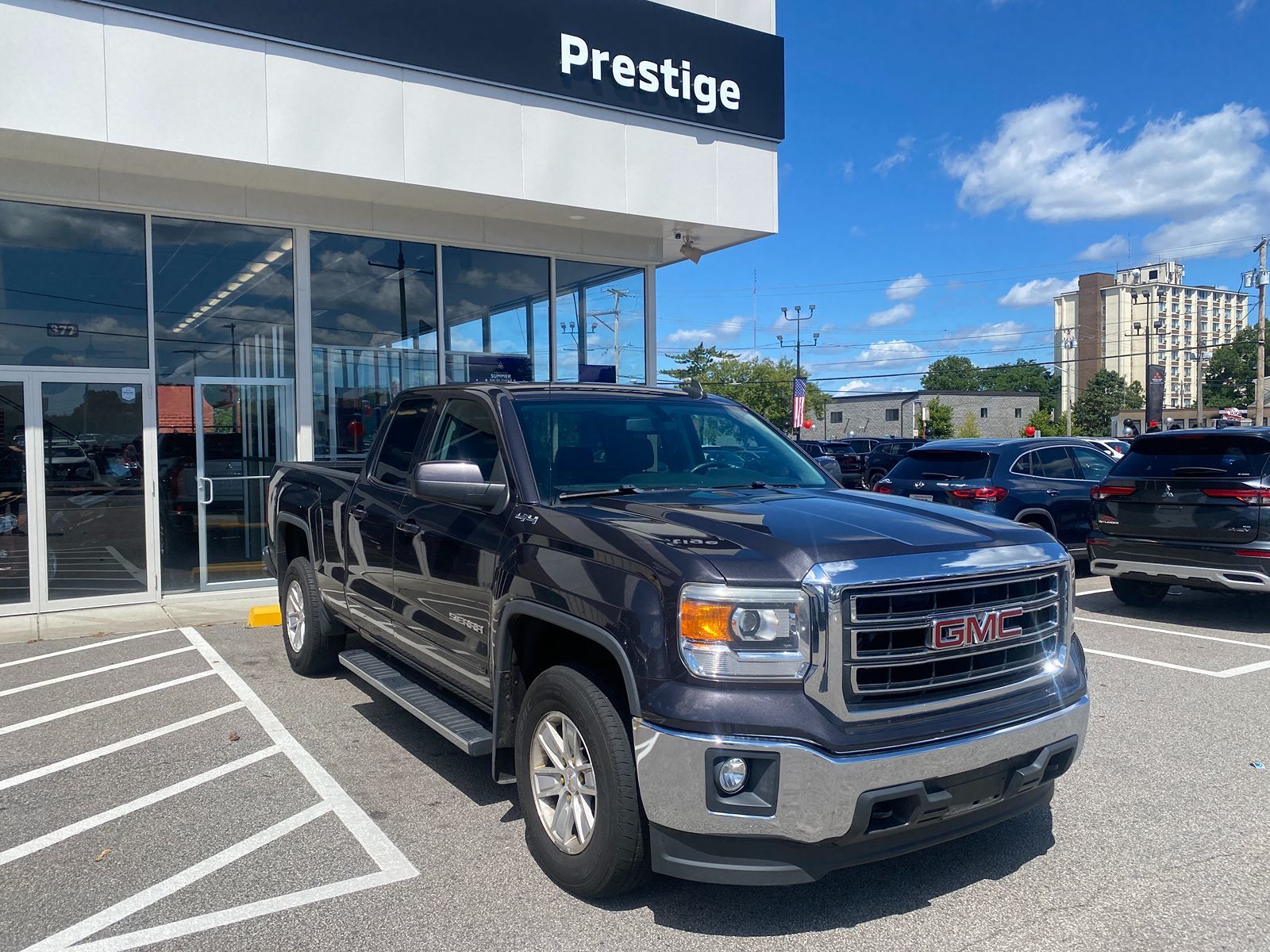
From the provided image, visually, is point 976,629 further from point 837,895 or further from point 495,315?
point 495,315

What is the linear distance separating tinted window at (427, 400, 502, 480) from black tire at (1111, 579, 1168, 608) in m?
7.42

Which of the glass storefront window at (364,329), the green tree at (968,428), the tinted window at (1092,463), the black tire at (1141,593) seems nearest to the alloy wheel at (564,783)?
the black tire at (1141,593)

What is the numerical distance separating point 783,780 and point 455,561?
1970 mm

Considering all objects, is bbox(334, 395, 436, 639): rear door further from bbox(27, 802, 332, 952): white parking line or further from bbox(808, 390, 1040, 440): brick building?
bbox(808, 390, 1040, 440): brick building

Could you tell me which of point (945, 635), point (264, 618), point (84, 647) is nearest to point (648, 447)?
point (945, 635)

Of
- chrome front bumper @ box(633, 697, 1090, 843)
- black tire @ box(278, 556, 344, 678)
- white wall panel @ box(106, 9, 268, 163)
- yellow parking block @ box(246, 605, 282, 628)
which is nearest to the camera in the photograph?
chrome front bumper @ box(633, 697, 1090, 843)

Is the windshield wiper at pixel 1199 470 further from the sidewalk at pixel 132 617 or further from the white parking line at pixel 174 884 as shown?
the sidewalk at pixel 132 617

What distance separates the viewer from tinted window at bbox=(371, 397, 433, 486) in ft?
17.4

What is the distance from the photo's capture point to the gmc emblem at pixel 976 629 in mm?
3217

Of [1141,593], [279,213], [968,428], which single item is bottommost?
[1141,593]

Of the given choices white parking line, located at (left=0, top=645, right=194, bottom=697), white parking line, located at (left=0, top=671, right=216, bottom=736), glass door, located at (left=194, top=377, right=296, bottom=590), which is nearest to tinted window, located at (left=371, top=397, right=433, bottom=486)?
white parking line, located at (left=0, top=671, right=216, bottom=736)

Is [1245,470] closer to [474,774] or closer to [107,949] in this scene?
[474,774]

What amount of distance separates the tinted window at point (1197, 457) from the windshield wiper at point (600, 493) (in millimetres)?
6542

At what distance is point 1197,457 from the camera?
28.1ft
